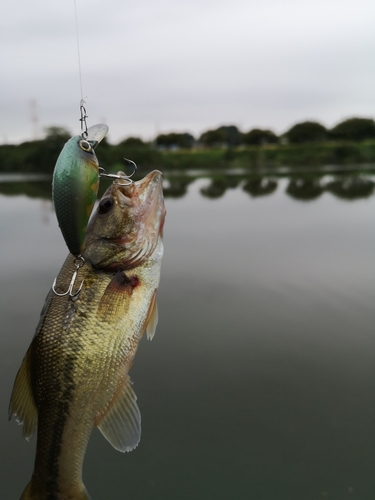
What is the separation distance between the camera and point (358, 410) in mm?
4996

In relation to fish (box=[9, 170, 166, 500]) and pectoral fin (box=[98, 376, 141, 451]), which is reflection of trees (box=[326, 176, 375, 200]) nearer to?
fish (box=[9, 170, 166, 500])

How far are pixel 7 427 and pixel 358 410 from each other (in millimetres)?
4081

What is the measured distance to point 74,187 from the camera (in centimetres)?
162

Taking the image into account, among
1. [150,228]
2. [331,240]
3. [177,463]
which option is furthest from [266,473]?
[331,240]

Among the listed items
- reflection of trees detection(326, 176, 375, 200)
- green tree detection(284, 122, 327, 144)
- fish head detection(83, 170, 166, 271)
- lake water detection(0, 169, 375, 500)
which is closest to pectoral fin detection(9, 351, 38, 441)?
fish head detection(83, 170, 166, 271)

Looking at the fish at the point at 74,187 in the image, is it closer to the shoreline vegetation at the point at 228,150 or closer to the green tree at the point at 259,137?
the shoreline vegetation at the point at 228,150

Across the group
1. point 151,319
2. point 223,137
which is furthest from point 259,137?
point 151,319

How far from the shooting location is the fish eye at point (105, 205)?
1.99 meters

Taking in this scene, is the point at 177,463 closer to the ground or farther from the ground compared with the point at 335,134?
closer to the ground

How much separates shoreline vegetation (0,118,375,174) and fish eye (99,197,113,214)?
32.6m

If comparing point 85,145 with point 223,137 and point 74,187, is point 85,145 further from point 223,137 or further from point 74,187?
point 223,137

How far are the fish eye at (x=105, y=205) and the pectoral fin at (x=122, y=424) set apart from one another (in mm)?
846

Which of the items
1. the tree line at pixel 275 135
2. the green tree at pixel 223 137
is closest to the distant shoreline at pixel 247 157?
the tree line at pixel 275 135

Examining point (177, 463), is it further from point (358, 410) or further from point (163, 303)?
point (163, 303)
